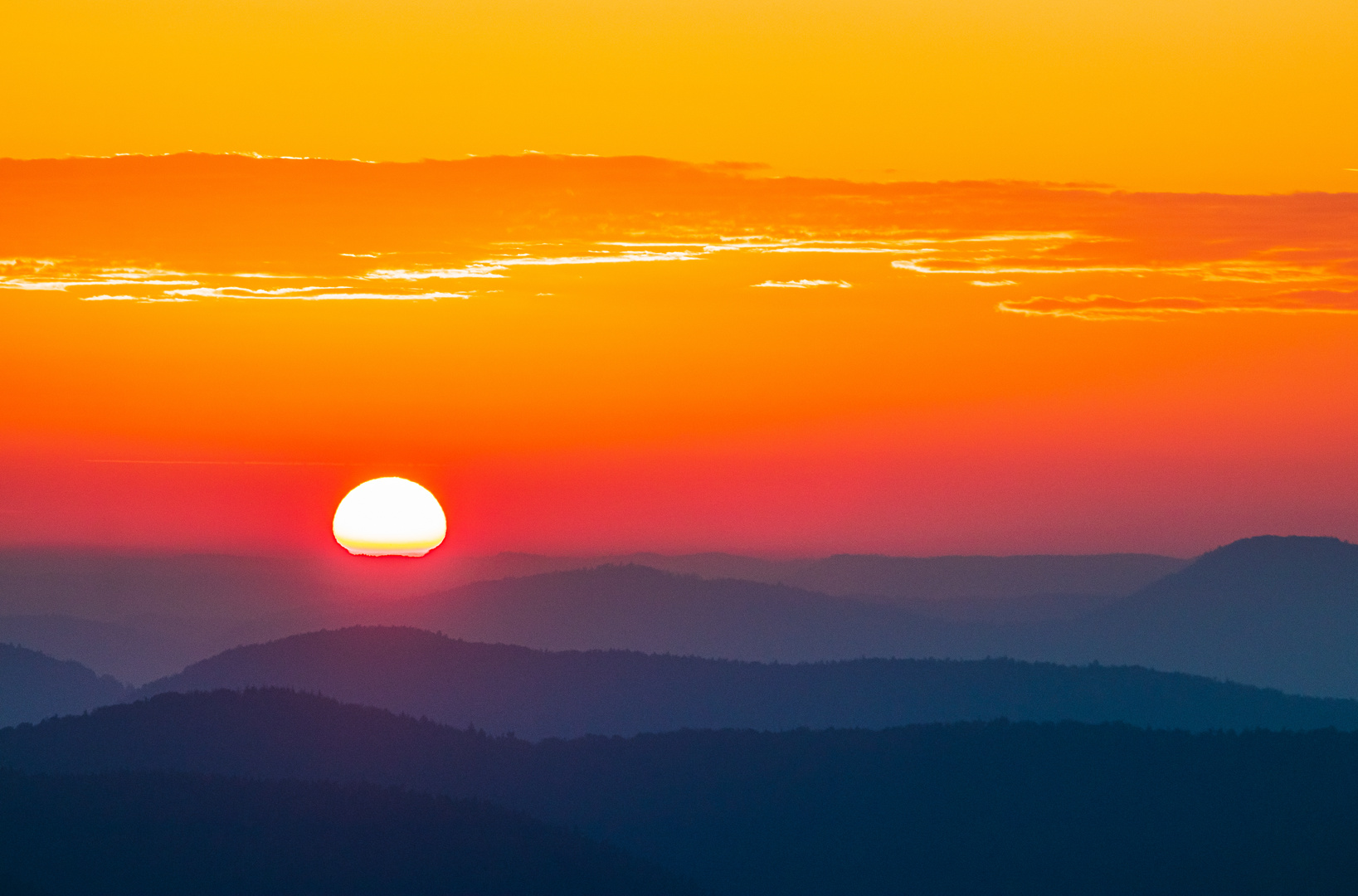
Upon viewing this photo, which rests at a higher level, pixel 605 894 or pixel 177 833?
pixel 177 833

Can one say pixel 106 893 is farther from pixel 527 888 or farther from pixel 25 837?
pixel 527 888

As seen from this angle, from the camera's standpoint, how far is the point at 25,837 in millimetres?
192500

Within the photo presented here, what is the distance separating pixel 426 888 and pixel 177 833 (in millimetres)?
34217

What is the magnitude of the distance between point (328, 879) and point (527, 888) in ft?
85.3

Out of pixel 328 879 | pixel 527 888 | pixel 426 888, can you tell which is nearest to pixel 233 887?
pixel 328 879

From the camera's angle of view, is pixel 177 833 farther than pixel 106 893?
Yes

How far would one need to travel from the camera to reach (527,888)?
190m

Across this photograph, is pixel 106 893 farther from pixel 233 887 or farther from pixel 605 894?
pixel 605 894

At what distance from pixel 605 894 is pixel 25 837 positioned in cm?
7290

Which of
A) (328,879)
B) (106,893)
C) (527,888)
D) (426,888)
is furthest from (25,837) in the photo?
(527,888)

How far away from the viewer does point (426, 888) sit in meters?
194

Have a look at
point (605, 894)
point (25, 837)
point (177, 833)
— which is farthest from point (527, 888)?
point (25, 837)

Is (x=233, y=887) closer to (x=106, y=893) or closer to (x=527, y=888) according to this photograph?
(x=106, y=893)

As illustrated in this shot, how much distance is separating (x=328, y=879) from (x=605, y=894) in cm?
3552
